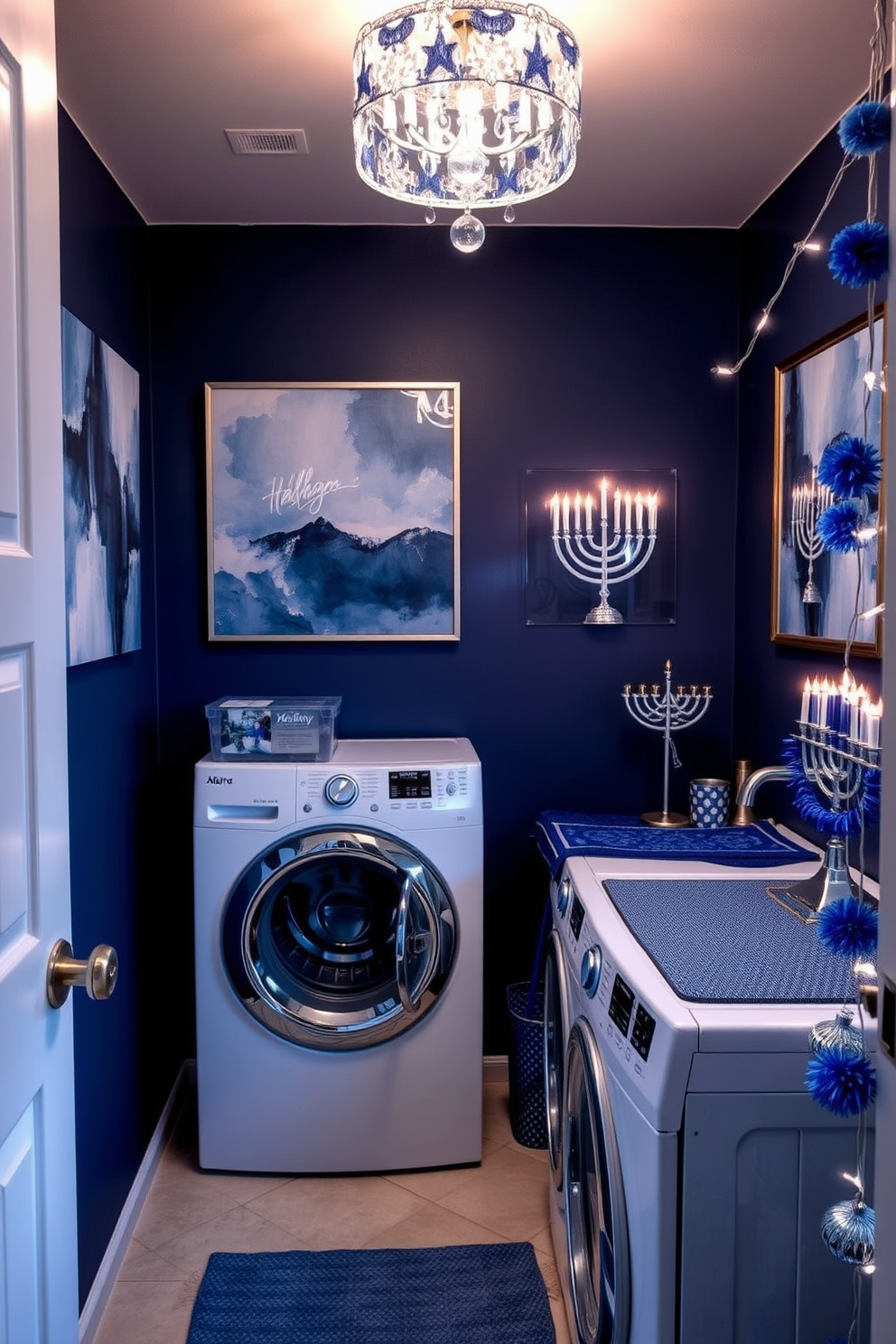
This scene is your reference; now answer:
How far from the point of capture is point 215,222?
2.89 m

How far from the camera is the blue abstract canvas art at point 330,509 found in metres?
2.93

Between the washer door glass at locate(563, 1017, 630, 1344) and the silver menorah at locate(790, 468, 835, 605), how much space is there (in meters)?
1.19

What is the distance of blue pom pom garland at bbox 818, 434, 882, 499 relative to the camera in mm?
922

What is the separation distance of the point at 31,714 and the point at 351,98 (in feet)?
5.47

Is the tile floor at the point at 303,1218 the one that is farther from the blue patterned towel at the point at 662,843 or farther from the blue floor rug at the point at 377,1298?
the blue patterned towel at the point at 662,843

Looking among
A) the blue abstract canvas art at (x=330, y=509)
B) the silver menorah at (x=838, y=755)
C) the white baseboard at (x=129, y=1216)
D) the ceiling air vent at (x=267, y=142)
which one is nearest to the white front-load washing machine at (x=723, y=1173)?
the silver menorah at (x=838, y=755)

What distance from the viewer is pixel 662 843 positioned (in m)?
2.48

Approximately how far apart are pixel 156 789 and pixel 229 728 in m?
0.51

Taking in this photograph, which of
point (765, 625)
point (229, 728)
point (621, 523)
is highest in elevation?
point (621, 523)

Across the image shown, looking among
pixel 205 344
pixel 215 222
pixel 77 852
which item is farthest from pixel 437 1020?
pixel 215 222

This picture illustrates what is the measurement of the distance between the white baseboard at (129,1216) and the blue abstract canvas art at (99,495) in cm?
129

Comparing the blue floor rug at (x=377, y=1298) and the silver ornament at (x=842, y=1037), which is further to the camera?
the blue floor rug at (x=377, y=1298)

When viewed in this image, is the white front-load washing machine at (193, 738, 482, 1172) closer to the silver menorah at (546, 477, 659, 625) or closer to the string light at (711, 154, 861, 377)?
the silver menorah at (546, 477, 659, 625)

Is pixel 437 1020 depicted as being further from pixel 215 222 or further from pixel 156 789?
pixel 215 222
